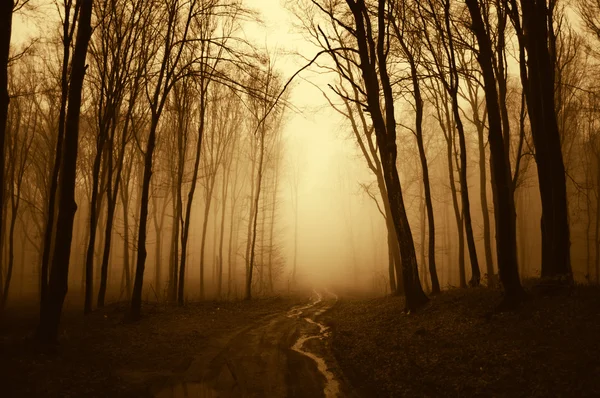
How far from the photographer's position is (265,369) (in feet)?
23.1

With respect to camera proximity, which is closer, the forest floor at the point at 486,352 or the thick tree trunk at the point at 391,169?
the forest floor at the point at 486,352

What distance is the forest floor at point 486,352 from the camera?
479 centimetres

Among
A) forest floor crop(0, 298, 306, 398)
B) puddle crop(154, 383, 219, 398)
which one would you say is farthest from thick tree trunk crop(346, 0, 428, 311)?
puddle crop(154, 383, 219, 398)

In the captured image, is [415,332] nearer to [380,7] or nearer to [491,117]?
[491,117]

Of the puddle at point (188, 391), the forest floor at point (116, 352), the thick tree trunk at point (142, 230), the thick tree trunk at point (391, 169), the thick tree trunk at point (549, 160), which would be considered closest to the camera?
the puddle at point (188, 391)

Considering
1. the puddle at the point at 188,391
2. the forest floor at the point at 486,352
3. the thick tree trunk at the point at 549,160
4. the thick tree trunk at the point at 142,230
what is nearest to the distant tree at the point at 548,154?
the thick tree trunk at the point at 549,160

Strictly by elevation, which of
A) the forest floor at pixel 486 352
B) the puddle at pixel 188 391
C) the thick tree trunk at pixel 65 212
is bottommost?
the puddle at pixel 188 391

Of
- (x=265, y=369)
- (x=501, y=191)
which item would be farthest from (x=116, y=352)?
(x=501, y=191)

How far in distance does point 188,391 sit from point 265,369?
1644mm

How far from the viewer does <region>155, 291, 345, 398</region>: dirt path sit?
5836 millimetres

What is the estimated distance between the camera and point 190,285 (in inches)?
1282

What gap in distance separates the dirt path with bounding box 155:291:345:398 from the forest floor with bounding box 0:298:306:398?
0.34m

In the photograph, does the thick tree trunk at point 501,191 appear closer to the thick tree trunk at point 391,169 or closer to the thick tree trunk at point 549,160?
the thick tree trunk at point 549,160

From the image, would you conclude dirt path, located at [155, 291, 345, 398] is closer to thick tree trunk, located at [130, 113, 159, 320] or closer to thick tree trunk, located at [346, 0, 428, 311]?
thick tree trunk, located at [346, 0, 428, 311]
